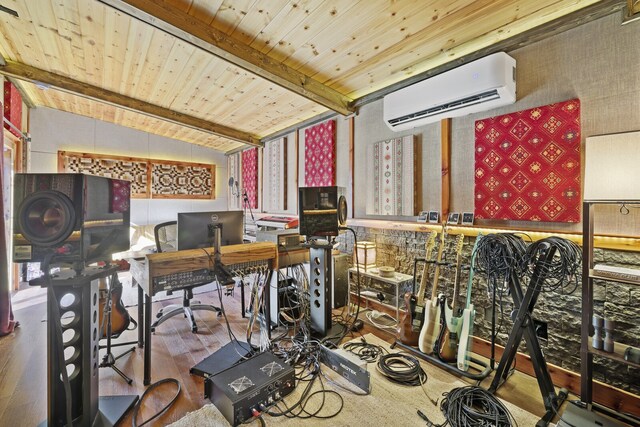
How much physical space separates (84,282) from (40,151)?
5.56 metres

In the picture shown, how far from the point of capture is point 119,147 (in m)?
5.96

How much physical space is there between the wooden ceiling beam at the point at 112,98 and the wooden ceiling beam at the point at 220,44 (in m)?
2.56

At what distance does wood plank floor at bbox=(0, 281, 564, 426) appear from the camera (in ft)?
6.02

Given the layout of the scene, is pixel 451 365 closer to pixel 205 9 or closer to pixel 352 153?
pixel 352 153

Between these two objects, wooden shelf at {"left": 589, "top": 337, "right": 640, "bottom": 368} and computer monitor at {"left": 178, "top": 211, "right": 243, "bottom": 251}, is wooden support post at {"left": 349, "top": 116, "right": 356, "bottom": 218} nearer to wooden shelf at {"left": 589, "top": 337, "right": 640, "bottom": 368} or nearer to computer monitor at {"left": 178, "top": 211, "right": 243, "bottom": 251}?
computer monitor at {"left": 178, "top": 211, "right": 243, "bottom": 251}

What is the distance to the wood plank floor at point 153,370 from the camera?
184 cm

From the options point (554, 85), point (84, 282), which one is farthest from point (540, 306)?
point (84, 282)

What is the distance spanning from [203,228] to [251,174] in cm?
405

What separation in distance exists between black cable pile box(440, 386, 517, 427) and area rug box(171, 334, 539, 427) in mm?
70

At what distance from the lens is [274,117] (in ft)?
15.1

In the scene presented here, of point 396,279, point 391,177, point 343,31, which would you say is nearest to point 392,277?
point 396,279

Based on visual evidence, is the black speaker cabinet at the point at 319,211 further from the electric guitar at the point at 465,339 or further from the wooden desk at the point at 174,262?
the electric guitar at the point at 465,339

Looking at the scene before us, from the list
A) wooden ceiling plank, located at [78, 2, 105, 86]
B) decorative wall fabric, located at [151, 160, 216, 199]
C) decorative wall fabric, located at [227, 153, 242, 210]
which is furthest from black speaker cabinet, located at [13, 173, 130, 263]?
decorative wall fabric, located at [151, 160, 216, 199]

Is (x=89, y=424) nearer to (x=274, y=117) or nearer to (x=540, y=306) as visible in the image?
(x=540, y=306)
